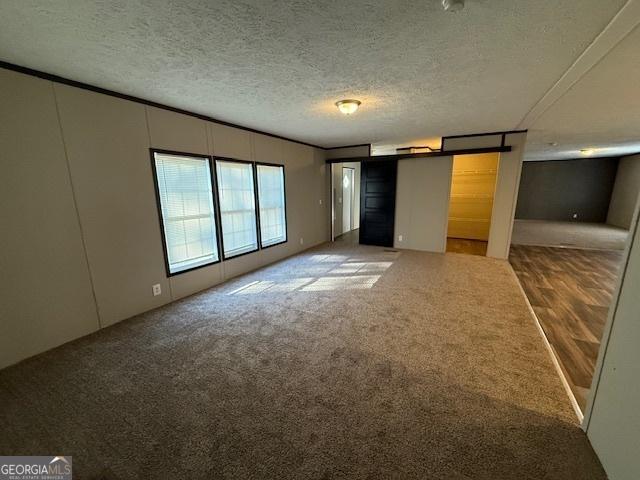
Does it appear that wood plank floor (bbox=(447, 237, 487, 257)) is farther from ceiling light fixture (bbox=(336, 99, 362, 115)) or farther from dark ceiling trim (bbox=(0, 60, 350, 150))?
dark ceiling trim (bbox=(0, 60, 350, 150))

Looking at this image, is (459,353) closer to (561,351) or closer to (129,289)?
(561,351)

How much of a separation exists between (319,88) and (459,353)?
282 centimetres

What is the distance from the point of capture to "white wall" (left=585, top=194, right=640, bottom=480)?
3.84 feet

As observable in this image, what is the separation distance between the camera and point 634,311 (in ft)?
4.07

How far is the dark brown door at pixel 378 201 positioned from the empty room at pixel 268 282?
1568mm

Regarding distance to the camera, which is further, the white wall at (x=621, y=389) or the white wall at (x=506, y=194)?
the white wall at (x=506, y=194)

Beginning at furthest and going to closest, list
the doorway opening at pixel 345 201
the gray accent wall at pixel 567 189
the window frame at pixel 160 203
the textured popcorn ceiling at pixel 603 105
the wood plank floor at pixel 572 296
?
the gray accent wall at pixel 567 189, the doorway opening at pixel 345 201, the window frame at pixel 160 203, the wood plank floor at pixel 572 296, the textured popcorn ceiling at pixel 603 105

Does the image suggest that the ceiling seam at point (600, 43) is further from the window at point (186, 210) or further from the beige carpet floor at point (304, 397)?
the window at point (186, 210)

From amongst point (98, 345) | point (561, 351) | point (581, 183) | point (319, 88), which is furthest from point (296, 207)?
point (581, 183)

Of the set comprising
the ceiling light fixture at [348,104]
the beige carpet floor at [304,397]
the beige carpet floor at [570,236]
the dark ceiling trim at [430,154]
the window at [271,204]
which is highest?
the ceiling light fixture at [348,104]

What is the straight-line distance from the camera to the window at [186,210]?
308 centimetres

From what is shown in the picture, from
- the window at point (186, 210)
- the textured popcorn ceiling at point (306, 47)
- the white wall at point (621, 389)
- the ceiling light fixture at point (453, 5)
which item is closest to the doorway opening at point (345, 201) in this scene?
the window at point (186, 210)

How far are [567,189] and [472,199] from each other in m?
6.48

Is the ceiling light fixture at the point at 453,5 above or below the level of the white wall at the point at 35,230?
above
